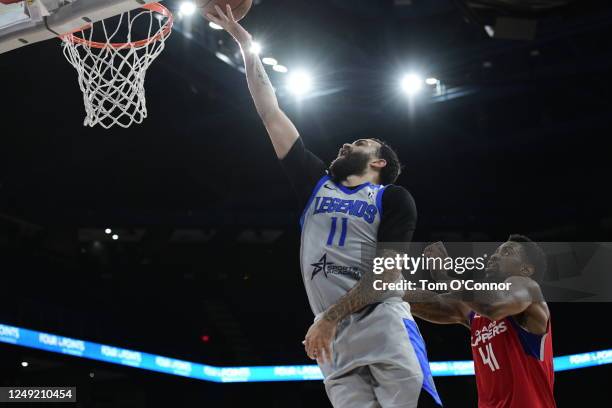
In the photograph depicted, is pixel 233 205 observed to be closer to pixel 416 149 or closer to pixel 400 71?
pixel 416 149

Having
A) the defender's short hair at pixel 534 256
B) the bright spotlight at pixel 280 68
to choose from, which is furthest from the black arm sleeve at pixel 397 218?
the bright spotlight at pixel 280 68

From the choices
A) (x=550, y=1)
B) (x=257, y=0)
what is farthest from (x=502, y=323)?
(x=257, y=0)

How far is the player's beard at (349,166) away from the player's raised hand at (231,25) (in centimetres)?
80

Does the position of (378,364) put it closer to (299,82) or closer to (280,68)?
(280,68)

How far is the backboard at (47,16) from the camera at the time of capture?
12.3ft

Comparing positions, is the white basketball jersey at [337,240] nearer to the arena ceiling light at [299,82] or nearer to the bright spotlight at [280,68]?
the bright spotlight at [280,68]

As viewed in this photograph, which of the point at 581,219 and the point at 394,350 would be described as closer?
the point at 394,350

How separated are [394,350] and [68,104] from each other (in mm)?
10370

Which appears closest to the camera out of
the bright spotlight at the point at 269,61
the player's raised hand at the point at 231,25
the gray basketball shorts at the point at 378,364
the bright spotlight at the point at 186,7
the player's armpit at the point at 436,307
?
the gray basketball shorts at the point at 378,364

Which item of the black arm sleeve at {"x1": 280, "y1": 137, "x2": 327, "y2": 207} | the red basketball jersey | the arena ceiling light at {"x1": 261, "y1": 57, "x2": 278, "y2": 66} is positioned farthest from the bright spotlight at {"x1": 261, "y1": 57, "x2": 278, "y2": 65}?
the black arm sleeve at {"x1": 280, "y1": 137, "x2": 327, "y2": 207}

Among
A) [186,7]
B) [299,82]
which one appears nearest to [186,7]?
[186,7]

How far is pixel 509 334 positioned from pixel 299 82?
7628mm

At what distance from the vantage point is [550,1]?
7.35 meters

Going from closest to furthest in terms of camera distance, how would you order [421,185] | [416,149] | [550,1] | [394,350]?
[394,350]
[550,1]
[416,149]
[421,185]
